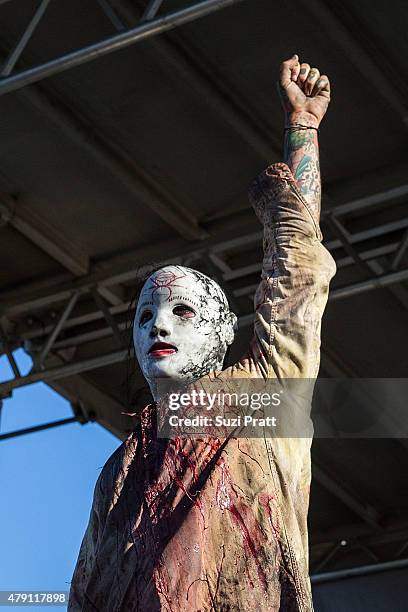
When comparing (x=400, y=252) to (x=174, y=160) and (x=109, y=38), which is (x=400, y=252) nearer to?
(x=174, y=160)

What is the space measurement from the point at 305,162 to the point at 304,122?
0.13 m

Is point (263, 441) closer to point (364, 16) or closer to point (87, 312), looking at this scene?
point (364, 16)

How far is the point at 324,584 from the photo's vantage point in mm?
7637

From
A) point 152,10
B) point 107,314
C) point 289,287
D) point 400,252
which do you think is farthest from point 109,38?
point 289,287

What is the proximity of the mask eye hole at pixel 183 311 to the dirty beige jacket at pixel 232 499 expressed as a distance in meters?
0.22

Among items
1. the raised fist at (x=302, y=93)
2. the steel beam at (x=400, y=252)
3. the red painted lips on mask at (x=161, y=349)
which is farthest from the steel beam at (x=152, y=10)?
the red painted lips on mask at (x=161, y=349)

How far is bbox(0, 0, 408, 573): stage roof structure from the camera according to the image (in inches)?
327

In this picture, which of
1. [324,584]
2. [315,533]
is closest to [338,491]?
[315,533]

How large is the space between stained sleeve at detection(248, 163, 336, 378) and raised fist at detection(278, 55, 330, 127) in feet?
0.68

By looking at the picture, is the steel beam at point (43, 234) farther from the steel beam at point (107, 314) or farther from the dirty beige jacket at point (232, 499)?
the dirty beige jacket at point (232, 499)

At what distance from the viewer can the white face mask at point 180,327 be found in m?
3.43

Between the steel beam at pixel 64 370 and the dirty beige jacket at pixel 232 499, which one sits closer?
the dirty beige jacket at pixel 232 499

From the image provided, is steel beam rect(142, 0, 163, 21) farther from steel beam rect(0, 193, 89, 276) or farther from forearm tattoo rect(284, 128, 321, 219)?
forearm tattoo rect(284, 128, 321, 219)

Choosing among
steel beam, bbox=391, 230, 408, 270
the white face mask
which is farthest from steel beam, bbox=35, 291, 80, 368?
the white face mask
